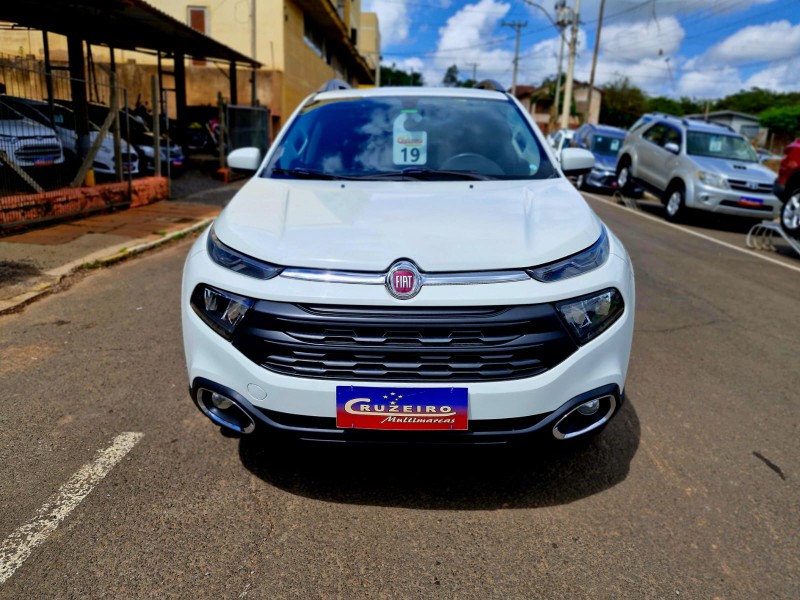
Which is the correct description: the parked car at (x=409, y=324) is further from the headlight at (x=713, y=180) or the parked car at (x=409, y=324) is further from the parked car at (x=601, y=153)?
the parked car at (x=601, y=153)

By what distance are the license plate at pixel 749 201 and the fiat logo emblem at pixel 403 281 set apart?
1133 cm

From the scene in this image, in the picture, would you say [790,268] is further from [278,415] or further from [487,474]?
[278,415]

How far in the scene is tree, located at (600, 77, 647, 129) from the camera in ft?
241

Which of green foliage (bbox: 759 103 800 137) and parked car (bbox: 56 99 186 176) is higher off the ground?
green foliage (bbox: 759 103 800 137)

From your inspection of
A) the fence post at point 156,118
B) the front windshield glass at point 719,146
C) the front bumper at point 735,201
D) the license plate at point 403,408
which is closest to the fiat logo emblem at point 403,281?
the license plate at point 403,408

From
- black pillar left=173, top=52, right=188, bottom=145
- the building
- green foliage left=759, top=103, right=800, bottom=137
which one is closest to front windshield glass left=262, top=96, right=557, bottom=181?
black pillar left=173, top=52, right=188, bottom=145

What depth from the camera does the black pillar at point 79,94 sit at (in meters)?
9.54

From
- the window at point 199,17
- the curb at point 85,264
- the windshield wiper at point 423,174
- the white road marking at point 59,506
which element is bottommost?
the white road marking at point 59,506

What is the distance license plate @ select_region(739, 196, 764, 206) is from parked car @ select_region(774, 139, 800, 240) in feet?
6.28

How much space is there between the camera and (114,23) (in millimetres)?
13469

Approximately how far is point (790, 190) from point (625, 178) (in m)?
6.26

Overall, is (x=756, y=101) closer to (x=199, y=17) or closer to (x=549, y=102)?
(x=549, y=102)

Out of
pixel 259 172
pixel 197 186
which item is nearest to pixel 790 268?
pixel 259 172

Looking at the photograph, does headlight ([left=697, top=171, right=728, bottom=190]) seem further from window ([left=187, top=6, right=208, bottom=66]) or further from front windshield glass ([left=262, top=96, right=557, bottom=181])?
window ([left=187, top=6, right=208, bottom=66])
